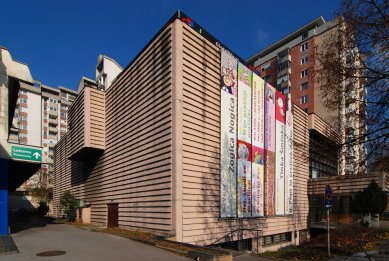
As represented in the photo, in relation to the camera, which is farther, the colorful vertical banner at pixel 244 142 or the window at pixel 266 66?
the window at pixel 266 66

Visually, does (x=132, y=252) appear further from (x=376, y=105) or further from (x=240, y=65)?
(x=240, y=65)

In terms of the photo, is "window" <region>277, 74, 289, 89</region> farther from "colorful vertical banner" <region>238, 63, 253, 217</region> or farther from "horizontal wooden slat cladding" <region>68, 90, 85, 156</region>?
"colorful vertical banner" <region>238, 63, 253, 217</region>

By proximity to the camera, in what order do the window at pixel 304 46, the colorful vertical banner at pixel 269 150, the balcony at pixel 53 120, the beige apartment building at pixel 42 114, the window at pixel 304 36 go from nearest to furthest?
the colorful vertical banner at pixel 269 150 → the window at pixel 304 46 → the window at pixel 304 36 → the beige apartment building at pixel 42 114 → the balcony at pixel 53 120

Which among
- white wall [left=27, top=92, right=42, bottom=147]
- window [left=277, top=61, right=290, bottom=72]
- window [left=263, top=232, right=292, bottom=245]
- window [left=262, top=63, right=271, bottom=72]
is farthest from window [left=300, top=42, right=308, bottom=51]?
white wall [left=27, top=92, right=42, bottom=147]

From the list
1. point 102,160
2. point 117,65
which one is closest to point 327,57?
point 102,160

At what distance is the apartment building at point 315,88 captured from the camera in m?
8.62

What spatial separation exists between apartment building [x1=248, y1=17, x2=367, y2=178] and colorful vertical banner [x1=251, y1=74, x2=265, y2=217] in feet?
10.1

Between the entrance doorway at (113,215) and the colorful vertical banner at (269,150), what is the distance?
8306mm

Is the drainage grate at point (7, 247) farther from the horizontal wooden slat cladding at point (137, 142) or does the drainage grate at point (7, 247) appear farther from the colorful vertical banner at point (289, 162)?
the colorful vertical banner at point (289, 162)

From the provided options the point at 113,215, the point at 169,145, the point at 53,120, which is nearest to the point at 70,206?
the point at 113,215

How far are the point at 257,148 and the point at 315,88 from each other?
19.3 ft

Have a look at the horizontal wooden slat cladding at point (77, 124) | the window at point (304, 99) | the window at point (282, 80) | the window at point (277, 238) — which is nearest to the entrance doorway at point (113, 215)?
the horizontal wooden slat cladding at point (77, 124)

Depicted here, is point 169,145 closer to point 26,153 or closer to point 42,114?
point 26,153

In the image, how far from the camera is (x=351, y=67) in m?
8.16
